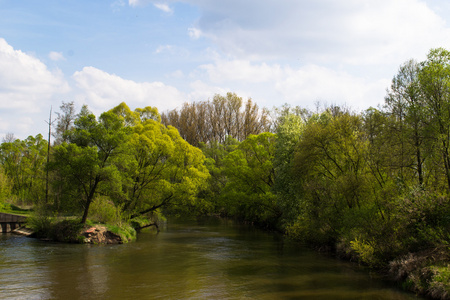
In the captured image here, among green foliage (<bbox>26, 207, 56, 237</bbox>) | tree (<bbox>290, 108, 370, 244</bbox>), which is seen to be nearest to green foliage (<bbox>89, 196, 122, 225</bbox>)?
green foliage (<bbox>26, 207, 56, 237</bbox>)

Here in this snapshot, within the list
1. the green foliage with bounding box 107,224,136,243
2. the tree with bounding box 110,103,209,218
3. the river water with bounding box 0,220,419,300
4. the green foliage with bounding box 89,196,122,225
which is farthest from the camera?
the tree with bounding box 110,103,209,218

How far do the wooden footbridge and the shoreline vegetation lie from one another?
138 inches

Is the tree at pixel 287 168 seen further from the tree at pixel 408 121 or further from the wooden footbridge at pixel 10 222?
the wooden footbridge at pixel 10 222

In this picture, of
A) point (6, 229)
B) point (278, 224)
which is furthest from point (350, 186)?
point (6, 229)

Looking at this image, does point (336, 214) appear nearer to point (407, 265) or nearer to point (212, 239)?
point (407, 265)

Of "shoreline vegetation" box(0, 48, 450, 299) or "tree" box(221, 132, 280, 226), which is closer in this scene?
"shoreline vegetation" box(0, 48, 450, 299)

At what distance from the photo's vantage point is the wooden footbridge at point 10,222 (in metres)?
32.3

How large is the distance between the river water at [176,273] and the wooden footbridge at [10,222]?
7.03m

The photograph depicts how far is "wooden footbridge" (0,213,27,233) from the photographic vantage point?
106ft

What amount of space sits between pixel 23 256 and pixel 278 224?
983 inches

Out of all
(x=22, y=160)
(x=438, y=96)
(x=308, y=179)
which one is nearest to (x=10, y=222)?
(x=22, y=160)

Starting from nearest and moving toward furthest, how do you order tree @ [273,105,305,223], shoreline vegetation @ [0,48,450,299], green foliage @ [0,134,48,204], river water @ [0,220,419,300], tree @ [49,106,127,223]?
river water @ [0,220,419,300] < shoreline vegetation @ [0,48,450,299] < tree @ [49,106,127,223] < tree @ [273,105,305,223] < green foliage @ [0,134,48,204]

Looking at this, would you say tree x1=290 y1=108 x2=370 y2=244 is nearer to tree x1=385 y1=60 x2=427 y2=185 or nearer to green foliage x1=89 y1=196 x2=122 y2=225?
tree x1=385 y1=60 x2=427 y2=185

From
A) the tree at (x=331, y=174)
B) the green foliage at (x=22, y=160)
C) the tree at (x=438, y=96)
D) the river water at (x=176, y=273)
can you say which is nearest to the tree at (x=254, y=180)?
the tree at (x=331, y=174)
